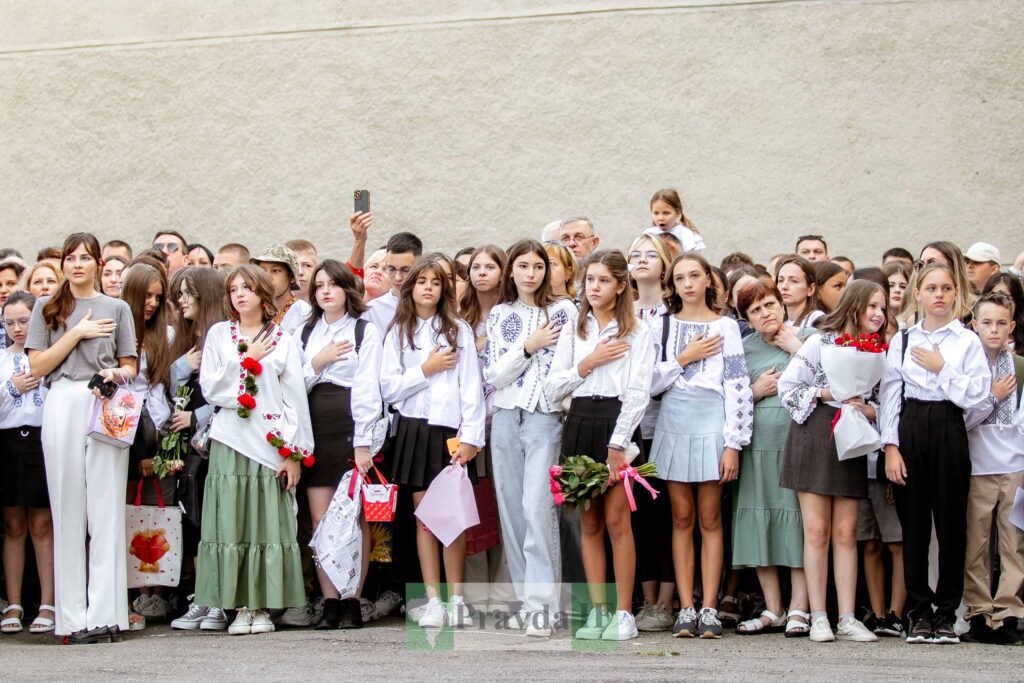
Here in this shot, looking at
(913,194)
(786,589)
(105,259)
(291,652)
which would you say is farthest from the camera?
(913,194)

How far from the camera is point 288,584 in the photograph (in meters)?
7.81

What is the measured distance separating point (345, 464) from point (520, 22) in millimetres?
7880

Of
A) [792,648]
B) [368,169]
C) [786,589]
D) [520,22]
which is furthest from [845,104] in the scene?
[792,648]

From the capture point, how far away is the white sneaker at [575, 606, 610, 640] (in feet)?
24.2

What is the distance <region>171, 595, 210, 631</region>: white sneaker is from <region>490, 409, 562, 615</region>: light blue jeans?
5.80ft

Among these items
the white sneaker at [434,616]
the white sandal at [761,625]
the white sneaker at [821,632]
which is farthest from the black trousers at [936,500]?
the white sneaker at [434,616]

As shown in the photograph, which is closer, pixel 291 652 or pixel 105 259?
pixel 291 652

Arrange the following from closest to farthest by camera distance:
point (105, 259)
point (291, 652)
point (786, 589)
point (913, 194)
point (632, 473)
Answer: point (291, 652), point (632, 473), point (786, 589), point (105, 259), point (913, 194)

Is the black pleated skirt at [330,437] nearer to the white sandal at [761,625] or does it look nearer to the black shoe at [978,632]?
the white sandal at [761,625]

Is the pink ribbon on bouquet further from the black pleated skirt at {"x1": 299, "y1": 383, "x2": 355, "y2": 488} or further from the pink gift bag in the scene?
the black pleated skirt at {"x1": 299, "y1": 383, "x2": 355, "y2": 488}

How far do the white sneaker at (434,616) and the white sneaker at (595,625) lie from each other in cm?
78

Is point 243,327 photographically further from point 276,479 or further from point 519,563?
point 519,563

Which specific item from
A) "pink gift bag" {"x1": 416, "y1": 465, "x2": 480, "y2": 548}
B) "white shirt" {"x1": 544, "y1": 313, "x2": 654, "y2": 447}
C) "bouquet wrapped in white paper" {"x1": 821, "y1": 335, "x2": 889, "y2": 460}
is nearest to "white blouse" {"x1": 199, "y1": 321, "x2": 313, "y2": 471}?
"pink gift bag" {"x1": 416, "y1": 465, "x2": 480, "y2": 548}

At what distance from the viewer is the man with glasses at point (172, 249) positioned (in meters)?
10.6
